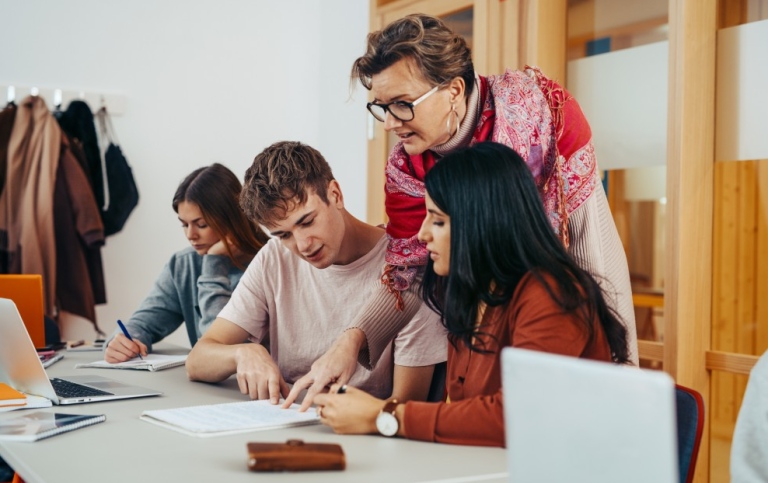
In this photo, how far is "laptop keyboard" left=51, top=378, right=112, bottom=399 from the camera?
1869 millimetres

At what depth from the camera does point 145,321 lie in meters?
2.83

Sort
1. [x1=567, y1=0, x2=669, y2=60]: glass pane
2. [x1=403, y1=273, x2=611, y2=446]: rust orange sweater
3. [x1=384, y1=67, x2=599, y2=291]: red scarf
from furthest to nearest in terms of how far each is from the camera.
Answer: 1. [x1=567, y1=0, x2=669, y2=60]: glass pane
2. [x1=384, y1=67, x2=599, y2=291]: red scarf
3. [x1=403, y1=273, x2=611, y2=446]: rust orange sweater

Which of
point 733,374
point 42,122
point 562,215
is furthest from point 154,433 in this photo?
point 42,122

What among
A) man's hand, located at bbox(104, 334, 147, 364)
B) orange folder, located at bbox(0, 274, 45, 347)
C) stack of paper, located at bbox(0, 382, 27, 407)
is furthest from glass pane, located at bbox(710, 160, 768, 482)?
orange folder, located at bbox(0, 274, 45, 347)

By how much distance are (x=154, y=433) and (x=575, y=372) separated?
36.8 inches

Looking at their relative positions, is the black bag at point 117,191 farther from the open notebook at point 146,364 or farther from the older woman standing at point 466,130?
the older woman standing at point 466,130

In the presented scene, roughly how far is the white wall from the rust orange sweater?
2931 mm

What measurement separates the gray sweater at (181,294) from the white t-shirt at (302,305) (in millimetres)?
463

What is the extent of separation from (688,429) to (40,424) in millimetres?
1127

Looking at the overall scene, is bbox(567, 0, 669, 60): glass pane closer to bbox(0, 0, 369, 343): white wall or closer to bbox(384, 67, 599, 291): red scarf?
bbox(384, 67, 599, 291): red scarf

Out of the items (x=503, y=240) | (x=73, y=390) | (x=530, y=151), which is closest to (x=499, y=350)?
(x=503, y=240)

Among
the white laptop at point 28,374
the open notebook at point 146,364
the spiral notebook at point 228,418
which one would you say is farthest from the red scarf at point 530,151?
the open notebook at point 146,364

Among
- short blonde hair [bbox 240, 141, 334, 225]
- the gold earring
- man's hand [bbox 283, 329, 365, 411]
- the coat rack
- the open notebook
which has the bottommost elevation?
the open notebook

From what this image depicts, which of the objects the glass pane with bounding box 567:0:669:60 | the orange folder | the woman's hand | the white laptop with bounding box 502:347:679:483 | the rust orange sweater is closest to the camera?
the white laptop with bounding box 502:347:679:483
